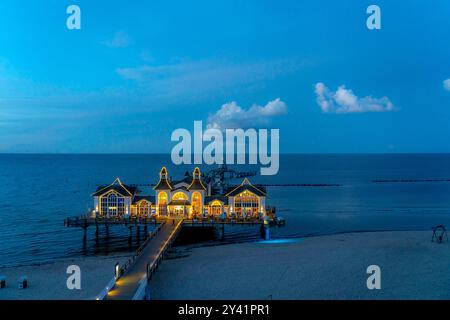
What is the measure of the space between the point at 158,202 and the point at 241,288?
80.4 feet

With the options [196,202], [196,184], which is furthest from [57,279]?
[196,184]

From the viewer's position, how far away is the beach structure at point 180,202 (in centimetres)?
5212

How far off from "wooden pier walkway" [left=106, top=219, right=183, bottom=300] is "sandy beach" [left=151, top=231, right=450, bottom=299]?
1.25 metres

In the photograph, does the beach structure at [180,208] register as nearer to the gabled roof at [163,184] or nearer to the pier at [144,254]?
the gabled roof at [163,184]

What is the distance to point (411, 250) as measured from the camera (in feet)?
136

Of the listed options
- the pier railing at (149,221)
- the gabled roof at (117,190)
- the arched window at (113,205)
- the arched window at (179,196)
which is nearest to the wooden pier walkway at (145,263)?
the pier railing at (149,221)

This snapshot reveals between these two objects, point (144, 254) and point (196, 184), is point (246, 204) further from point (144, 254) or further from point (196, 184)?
point (144, 254)

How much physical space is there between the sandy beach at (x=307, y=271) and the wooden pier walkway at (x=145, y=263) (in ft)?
4.11

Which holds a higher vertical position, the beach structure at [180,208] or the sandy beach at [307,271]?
the beach structure at [180,208]

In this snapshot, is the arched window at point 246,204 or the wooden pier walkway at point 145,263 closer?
the wooden pier walkway at point 145,263

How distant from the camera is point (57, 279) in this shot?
3291 centimetres

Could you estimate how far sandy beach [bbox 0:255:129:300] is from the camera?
29125 mm
